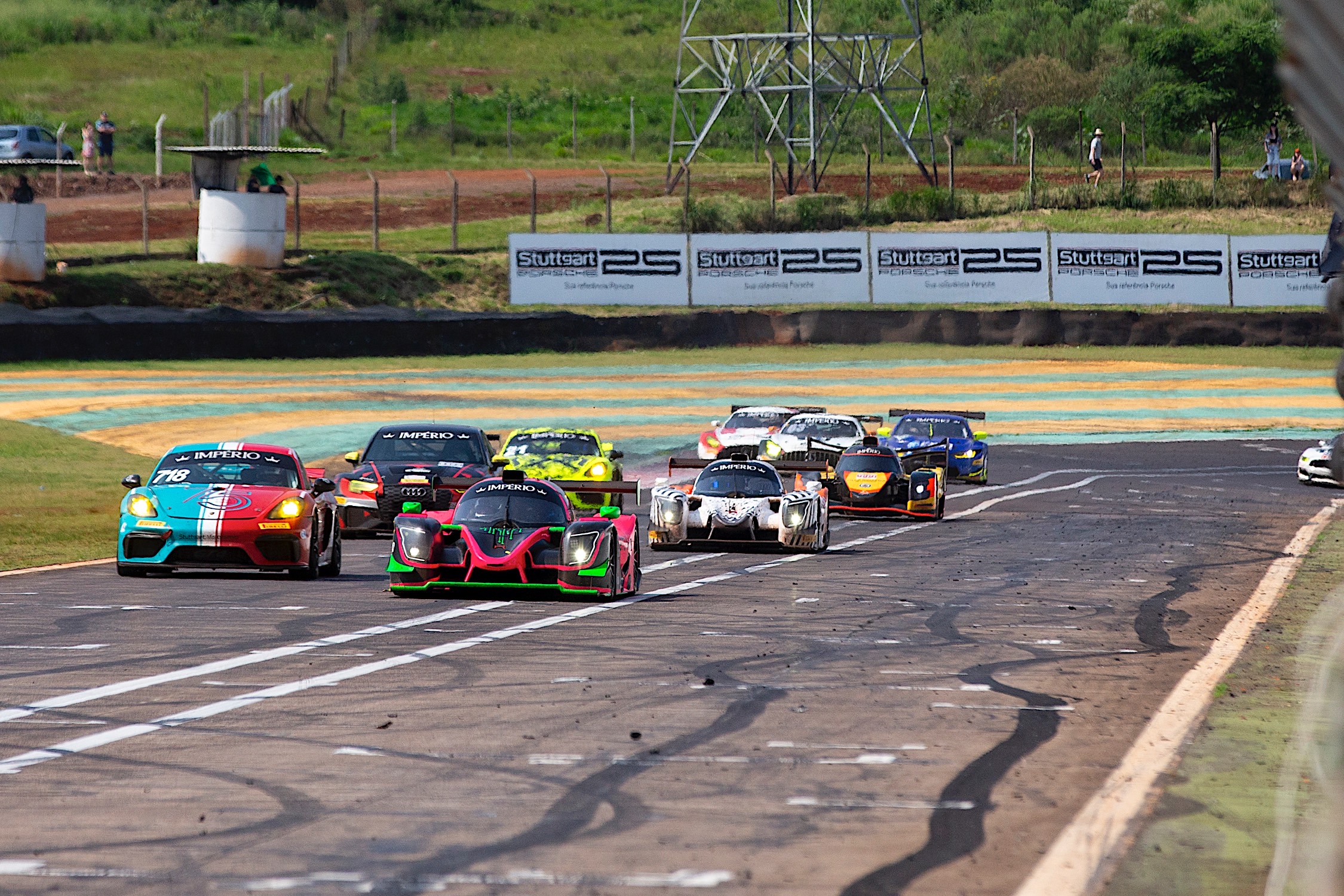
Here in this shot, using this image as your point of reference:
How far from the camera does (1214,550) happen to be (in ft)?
77.1

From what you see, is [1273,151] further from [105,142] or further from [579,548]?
[579,548]

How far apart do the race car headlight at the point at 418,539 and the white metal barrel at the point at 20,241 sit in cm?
2801

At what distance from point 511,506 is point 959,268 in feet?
115

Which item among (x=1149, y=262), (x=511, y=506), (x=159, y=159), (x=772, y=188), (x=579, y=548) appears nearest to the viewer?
(x=579, y=548)

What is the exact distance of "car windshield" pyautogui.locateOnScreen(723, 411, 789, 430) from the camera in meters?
34.7

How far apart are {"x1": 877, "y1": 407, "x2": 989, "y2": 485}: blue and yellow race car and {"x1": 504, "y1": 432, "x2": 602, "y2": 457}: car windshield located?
8184 millimetres

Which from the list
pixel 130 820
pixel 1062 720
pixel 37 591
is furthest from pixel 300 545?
pixel 130 820

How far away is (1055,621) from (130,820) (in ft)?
31.8

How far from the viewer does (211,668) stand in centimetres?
1186

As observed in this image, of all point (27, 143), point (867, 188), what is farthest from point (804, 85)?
point (27, 143)

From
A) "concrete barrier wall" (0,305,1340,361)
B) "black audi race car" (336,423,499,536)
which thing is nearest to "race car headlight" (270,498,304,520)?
"black audi race car" (336,423,499,536)

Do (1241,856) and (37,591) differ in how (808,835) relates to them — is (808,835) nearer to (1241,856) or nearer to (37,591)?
(1241,856)

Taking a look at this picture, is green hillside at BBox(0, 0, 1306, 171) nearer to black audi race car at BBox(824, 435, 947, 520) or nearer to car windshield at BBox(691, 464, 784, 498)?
black audi race car at BBox(824, 435, 947, 520)

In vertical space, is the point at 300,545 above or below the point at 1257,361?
below
